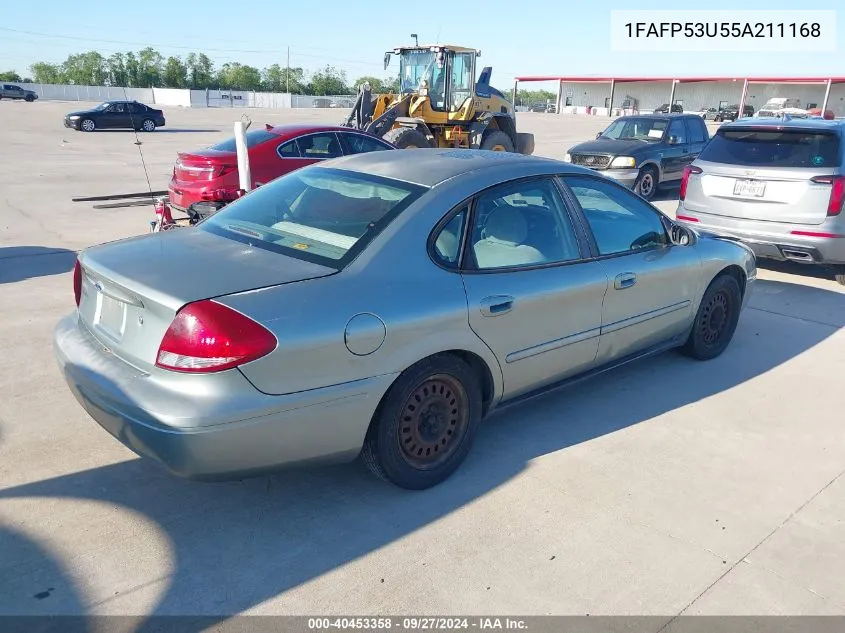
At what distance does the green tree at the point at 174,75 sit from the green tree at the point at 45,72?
20155mm

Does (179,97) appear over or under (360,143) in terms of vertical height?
over

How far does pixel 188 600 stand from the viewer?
8.73 ft

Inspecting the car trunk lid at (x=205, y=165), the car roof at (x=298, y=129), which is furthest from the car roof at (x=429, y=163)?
the car roof at (x=298, y=129)

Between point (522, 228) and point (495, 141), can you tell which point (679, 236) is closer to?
point (522, 228)

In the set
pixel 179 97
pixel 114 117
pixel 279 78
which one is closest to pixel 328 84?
pixel 279 78

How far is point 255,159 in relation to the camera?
9344 mm

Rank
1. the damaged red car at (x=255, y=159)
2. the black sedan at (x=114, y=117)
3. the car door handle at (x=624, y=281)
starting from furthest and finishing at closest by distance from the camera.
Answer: the black sedan at (x=114, y=117), the damaged red car at (x=255, y=159), the car door handle at (x=624, y=281)

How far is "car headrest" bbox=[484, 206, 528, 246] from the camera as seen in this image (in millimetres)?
3623

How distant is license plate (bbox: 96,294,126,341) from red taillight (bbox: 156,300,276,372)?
1.39ft

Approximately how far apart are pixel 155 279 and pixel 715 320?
409 cm

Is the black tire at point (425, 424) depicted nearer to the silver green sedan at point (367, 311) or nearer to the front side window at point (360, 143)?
the silver green sedan at point (367, 311)

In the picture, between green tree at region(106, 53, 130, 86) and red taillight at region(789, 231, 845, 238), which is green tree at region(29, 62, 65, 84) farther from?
red taillight at region(789, 231, 845, 238)

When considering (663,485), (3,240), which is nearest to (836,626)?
(663,485)

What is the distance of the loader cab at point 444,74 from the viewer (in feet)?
54.1
